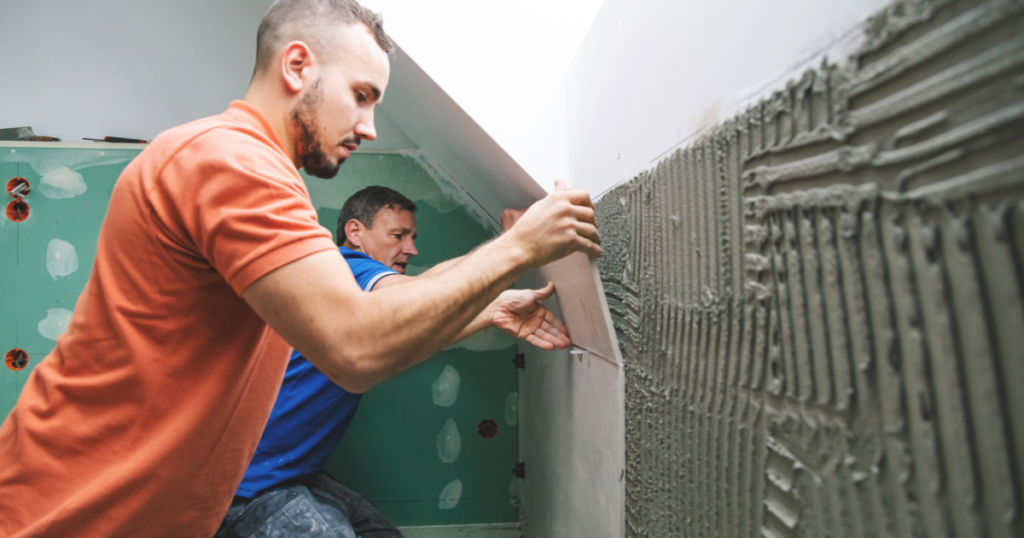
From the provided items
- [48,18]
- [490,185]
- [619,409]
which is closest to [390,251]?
[490,185]

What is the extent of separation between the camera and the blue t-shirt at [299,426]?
1.32 metres

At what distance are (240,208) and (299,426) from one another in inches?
42.4

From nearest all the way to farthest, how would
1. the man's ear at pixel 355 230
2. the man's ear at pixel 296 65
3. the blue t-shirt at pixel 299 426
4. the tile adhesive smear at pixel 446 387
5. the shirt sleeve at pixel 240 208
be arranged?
1. the shirt sleeve at pixel 240 208
2. the man's ear at pixel 296 65
3. the blue t-shirt at pixel 299 426
4. the man's ear at pixel 355 230
5. the tile adhesive smear at pixel 446 387

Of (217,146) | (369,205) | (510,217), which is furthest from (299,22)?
(369,205)

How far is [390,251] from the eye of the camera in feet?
6.02

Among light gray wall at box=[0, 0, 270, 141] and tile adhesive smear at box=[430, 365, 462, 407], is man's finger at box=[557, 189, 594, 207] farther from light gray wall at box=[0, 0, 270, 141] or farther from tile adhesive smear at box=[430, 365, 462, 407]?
light gray wall at box=[0, 0, 270, 141]

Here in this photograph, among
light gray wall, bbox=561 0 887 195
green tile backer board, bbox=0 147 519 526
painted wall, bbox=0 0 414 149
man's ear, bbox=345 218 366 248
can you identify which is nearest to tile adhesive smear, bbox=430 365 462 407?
green tile backer board, bbox=0 147 519 526

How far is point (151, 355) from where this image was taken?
64cm

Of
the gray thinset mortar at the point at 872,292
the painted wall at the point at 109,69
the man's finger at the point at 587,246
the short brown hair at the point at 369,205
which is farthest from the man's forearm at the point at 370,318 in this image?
the painted wall at the point at 109,69

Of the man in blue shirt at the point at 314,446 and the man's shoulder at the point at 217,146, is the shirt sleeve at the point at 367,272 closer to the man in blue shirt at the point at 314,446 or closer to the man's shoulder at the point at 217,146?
the man in blue shirt at the point at 314,446

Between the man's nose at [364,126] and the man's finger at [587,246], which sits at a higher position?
the man's nose at [364,126]

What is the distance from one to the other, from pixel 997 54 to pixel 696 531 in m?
0.51

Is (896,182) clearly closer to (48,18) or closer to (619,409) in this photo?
(619,409)

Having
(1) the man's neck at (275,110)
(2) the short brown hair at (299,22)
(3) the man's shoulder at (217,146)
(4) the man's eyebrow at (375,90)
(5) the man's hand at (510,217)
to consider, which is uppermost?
(2) the short brown hair at (299,22)
